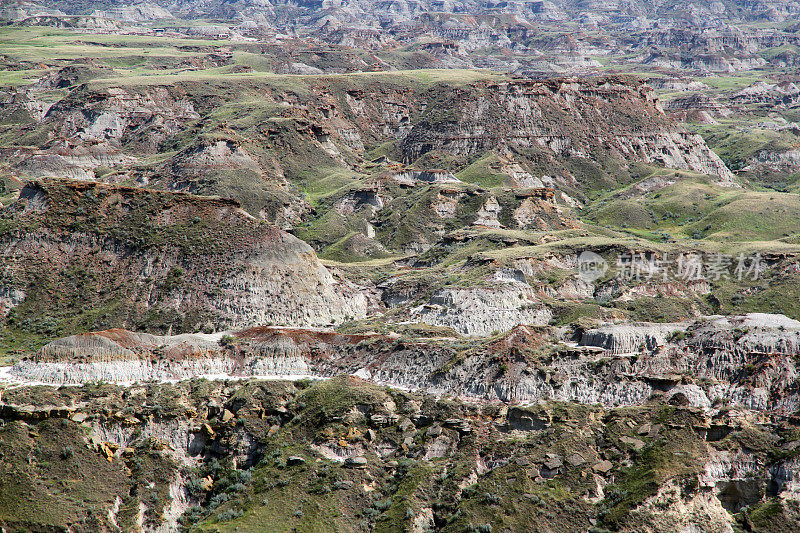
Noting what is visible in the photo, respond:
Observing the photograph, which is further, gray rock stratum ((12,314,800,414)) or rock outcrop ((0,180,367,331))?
rock outcrop ((0,180,367,331))

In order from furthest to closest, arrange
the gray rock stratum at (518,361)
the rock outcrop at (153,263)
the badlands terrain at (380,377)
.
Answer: the rock outcrop at (153,263) → the gray rock stratum at (518,361) → the badlands terrain at (380,377)

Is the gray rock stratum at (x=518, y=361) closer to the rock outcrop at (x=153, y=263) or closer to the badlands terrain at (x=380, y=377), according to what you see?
the badlands terrain at (x=380, y=377)

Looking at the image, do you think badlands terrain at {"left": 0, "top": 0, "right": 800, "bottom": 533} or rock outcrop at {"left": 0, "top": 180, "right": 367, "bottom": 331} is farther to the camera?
rock outcrop at {"left": 0, "top": 180, "right": 367, "bottom": 331}

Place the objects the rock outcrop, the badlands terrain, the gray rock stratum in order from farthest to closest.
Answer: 1. the rock outcrop
2. the gray rock stratum
3. the badlands terrain

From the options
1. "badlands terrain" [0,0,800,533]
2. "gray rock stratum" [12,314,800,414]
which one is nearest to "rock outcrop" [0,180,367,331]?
"badlands terrain" [0,0,800,533]

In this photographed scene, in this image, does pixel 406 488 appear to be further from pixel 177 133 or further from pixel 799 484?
pixel 177 133

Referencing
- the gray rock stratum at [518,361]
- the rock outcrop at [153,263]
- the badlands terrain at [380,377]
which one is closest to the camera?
the badlands terrain at [380,377]

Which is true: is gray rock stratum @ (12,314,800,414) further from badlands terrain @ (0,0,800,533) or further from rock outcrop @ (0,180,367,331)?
rock outcrop @ (0,180,367,331)

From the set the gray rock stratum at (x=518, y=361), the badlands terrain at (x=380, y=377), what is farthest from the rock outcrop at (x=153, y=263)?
the gray rock stratum at (x=518, y=361)

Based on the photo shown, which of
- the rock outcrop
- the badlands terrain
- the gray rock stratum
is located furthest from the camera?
the rock outcrop

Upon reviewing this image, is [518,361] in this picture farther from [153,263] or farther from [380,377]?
[153,263]

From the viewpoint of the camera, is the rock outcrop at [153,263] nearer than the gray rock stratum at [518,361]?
No

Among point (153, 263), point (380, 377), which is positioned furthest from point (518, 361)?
point (153, 263)
